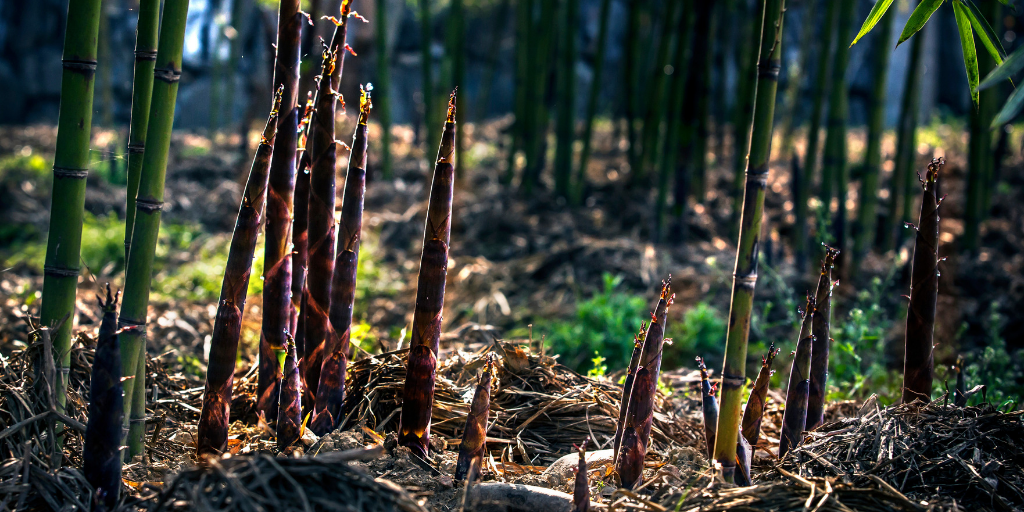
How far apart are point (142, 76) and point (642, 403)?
144cm

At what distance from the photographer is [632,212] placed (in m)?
6.13

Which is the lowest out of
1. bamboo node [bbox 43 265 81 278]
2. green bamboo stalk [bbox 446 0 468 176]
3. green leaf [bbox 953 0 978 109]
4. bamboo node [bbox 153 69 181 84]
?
bamboo node [bbox 43 265 81 278]

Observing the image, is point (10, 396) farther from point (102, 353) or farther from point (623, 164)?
point (623, 164)

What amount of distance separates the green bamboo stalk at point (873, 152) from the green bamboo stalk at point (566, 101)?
2.29 m

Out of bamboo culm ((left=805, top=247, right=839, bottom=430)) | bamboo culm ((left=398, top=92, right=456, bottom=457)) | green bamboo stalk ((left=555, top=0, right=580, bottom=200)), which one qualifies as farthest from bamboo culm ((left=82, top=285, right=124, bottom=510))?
green bamboo stalk ((left=555, top=0, right=580, bottom=200))

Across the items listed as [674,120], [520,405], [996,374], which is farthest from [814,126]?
[520,405]

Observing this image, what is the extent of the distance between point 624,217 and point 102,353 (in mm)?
5099

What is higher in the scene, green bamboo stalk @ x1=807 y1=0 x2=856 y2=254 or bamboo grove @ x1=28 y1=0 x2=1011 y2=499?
green bamboo stalk @ x1=807 y1=0 x2=856 y2=254

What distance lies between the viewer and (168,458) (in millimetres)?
1719

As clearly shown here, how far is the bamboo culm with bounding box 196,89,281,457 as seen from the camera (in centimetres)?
154

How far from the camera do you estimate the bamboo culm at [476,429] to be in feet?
5.13

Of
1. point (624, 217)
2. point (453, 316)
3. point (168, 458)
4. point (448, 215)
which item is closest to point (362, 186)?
point (448, 215)

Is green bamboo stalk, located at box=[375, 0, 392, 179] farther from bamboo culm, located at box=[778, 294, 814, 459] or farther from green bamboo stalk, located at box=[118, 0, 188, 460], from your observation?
bamboo culm, located at box=[778, 294, 814, 459]

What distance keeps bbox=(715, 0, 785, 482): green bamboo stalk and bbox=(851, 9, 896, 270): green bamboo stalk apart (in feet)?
11.8
